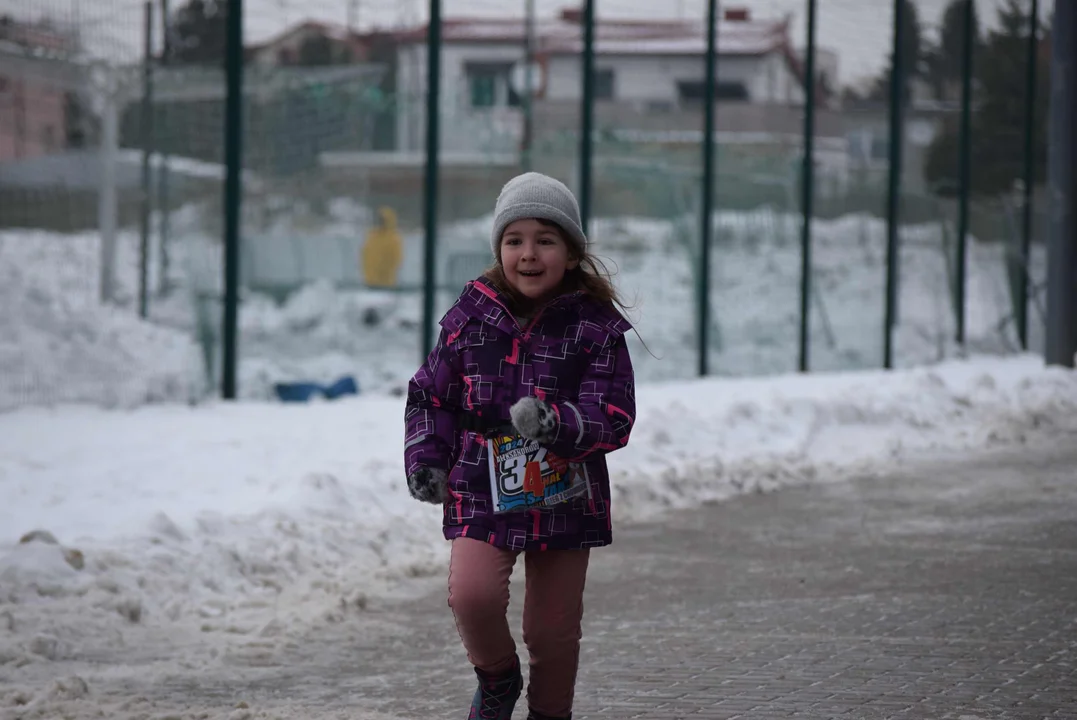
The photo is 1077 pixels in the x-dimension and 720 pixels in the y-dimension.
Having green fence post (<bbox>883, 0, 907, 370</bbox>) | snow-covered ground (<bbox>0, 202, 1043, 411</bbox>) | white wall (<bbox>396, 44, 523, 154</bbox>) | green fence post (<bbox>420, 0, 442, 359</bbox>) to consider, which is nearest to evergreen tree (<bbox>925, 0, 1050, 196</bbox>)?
green fence post (<bbox>883, 0, 907, 370</bbox>)

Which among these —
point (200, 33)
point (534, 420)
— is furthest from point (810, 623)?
point (200, 33)

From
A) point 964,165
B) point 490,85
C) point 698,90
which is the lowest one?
point 964,165

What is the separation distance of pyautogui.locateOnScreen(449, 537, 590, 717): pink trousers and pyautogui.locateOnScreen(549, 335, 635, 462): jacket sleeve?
30 centimetres

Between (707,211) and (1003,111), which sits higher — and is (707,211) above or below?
below

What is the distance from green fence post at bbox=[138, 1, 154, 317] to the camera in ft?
37.6

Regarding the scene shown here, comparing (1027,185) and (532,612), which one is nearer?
(532,612)

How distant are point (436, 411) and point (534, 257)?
459 millimetres

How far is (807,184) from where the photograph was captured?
17.3 m

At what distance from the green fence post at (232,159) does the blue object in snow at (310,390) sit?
97 centimetres

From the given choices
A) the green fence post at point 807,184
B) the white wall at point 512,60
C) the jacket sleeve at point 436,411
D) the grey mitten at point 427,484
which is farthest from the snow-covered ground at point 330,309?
the grey mitten at point 427,484

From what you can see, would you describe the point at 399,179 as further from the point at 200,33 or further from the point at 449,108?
the point at 200,33

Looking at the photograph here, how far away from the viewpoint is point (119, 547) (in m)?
6.94

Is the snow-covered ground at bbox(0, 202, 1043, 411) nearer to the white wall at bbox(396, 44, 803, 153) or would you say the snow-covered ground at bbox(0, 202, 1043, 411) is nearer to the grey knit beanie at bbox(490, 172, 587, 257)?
the white wall at bbox(396, 44, 803, 153)

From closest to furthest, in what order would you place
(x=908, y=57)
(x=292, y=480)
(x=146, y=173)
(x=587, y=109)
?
(x=292, y=480), (x=146, y=173), (x=587, y=109), (x=908, y=57)
